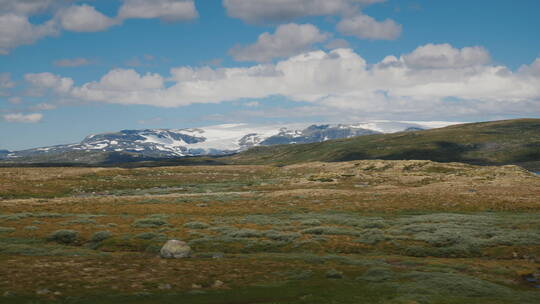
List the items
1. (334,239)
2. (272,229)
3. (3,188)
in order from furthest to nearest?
(3,188)
(272,229)
(334,239)

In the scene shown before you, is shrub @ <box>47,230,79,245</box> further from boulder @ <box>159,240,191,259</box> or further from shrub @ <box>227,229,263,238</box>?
shrub @ <box>227,229,263,238</box>

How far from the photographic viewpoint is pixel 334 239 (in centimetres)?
4219

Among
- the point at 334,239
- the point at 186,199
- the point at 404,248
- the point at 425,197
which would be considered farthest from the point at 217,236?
the point at 425,197

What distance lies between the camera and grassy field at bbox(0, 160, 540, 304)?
77.4 ft

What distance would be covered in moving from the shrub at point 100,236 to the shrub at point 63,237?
187 cm

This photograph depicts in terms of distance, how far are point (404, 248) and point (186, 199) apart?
49.0 meters

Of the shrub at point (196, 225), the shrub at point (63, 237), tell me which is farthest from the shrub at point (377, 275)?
the shrub at point (63, 237)

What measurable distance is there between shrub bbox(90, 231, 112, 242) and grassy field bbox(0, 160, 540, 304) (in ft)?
0.33

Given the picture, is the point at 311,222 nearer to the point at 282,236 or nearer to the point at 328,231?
the point at 328,231

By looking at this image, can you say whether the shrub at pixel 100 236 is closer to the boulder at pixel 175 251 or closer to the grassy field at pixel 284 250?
the grassy field at pixel 284 250

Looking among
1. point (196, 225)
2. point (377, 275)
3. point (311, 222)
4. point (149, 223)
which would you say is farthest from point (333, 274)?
point (149, 223)

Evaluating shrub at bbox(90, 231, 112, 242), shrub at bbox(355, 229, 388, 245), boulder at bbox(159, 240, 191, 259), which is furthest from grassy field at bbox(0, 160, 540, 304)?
boulder at bbox(159, 240, 191, 259)

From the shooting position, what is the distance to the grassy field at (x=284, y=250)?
928 inches

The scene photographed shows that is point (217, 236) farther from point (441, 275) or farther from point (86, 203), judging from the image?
point (86, 203)
